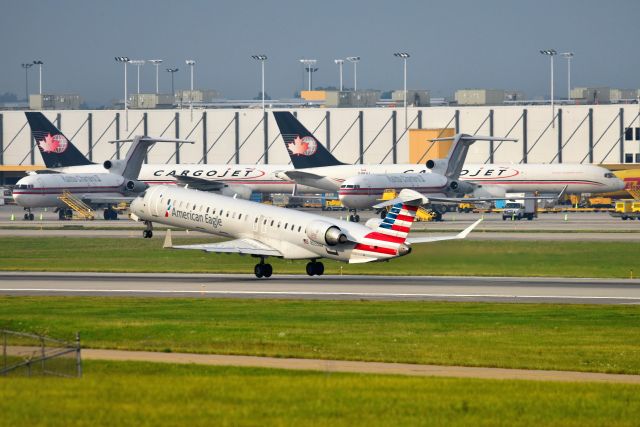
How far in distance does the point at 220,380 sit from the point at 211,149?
159292 mm

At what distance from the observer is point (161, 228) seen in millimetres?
94500

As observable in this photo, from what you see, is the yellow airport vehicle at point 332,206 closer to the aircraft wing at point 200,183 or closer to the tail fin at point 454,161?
the aircraft wing at point 200,183

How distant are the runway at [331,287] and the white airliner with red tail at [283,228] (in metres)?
1.28

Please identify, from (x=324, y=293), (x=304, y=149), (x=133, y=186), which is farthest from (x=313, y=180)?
(x=324, y=293)

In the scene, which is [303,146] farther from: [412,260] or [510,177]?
[412,260]

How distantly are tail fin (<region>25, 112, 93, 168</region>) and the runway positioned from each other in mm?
77783

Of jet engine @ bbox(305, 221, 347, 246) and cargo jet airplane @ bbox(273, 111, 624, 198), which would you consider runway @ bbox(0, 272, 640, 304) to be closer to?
jet engine @ bbox(305, 221, 347, 246)

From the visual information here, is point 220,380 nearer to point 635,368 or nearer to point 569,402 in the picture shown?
point 569,402

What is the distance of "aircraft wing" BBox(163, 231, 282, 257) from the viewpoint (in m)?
56.2

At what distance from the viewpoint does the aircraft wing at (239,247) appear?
184ft

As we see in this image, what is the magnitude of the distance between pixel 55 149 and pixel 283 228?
8416 centimetres

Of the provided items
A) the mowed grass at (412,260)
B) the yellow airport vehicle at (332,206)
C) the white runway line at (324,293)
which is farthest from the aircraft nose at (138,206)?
the yellow airport vehicle at (332,206)

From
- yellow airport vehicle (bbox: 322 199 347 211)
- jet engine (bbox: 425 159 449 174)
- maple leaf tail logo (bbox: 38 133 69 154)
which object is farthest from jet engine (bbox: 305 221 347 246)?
yellow airport vehicle (bbox: 322 199 347 211)

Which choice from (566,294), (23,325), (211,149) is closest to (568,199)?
(211,149)
